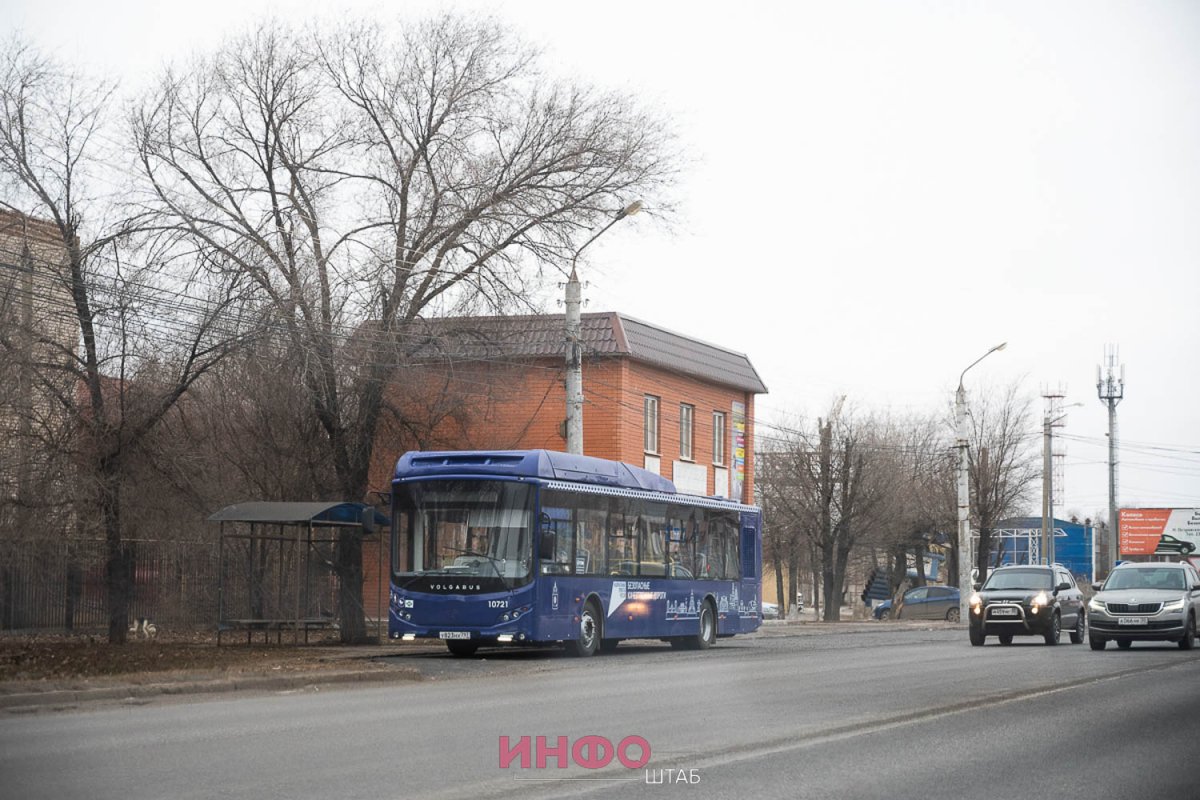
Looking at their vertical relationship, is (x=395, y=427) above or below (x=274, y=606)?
above

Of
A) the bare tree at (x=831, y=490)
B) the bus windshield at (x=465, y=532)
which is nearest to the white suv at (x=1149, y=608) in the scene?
the bus windshield at (x=465, y=532)

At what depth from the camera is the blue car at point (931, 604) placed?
2430 inches

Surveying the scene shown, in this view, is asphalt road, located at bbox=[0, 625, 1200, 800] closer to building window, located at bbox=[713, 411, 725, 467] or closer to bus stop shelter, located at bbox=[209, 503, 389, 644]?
bus stop shelter, located at bbox=[209, 503, 389, 644]

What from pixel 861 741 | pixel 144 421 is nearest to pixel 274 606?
pixel 144 421

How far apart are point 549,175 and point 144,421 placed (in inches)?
363

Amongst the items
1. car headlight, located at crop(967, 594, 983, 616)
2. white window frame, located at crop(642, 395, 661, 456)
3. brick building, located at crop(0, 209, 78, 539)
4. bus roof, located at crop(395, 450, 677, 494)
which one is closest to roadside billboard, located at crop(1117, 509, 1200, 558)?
white window frame, located at crop(642, 395, 661, 456)

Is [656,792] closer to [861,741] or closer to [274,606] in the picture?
[861,741]

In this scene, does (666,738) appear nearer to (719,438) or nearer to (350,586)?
(350,586)

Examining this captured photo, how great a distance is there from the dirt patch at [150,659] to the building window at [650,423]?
18.6 m

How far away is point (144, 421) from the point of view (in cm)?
2641

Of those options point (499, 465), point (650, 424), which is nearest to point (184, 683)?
point (499, 465)

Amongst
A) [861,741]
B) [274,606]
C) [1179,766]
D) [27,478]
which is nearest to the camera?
[1179,766]

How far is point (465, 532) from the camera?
81.8 ft

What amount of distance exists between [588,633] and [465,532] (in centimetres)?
304
